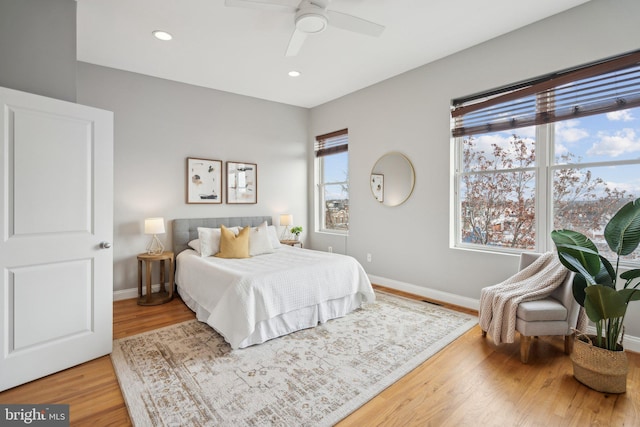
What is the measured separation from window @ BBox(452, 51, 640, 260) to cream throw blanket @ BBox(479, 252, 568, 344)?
42 centimetres

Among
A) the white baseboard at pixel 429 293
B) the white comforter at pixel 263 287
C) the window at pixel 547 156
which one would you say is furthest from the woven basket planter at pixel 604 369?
the white comforter at pixel 263 287

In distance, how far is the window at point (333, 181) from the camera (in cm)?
517

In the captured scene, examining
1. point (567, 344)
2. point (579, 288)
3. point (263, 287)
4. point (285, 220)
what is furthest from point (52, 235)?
point (567, 344)

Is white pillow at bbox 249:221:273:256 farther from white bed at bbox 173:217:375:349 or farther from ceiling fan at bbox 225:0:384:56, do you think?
ceiling fan at bbox 225:0:384:56

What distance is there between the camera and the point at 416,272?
4.08 m

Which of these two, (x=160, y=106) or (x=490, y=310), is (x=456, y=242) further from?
(x=160, y=106)

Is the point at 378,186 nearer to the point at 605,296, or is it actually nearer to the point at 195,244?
the point at 195,244

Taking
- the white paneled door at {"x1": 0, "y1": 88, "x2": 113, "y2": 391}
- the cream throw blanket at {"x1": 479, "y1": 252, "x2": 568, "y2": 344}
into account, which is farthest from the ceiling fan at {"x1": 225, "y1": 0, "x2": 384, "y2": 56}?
the cream throw blanket at {"x1": 479, "y1": 252, "x2": 568, "y2": 344}

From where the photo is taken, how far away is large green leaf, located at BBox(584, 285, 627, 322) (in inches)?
76.3

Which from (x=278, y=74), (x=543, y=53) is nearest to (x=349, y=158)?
(x=278, y=74)

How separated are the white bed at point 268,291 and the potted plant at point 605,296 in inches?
74.5

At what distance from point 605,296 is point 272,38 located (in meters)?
3.48

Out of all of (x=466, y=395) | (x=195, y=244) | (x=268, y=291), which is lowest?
(x=466, y=395)

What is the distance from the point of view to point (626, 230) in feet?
6.57
